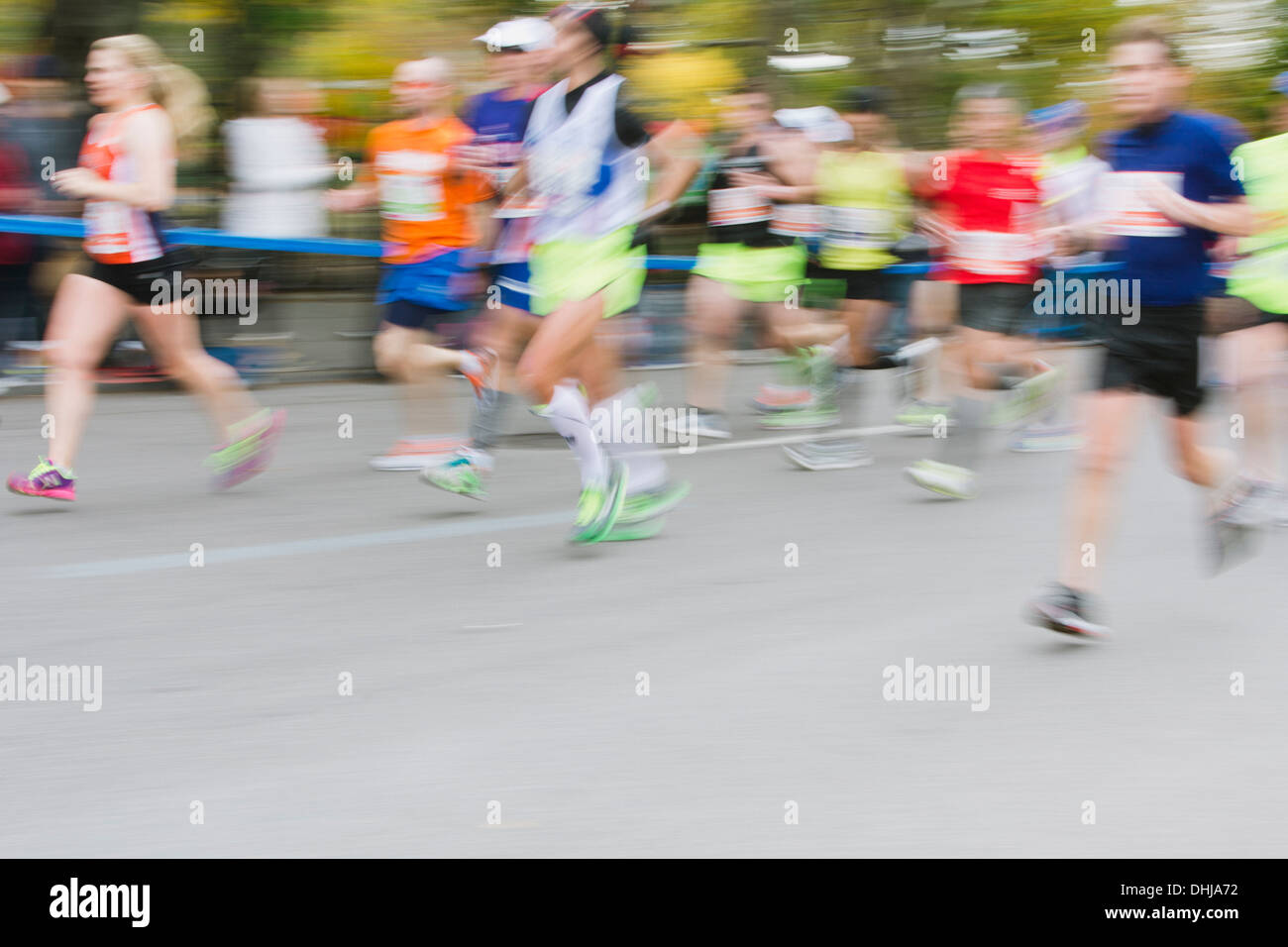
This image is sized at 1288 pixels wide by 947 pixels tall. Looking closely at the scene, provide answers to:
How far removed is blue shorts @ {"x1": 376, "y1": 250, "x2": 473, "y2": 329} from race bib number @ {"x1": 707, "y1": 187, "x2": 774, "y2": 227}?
1.83 meters

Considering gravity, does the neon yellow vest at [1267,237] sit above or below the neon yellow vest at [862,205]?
below

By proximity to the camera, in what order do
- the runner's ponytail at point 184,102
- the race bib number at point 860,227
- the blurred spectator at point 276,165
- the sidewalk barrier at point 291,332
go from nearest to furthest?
the race bib number at point 860,227
the runner's ponytail at point 184,102
the blurred spectator at point 276,165
the sidewalk barrier at point 291,332

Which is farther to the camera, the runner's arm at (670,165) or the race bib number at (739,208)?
the race bib number at (739,208)

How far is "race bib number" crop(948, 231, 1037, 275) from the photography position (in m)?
8.16

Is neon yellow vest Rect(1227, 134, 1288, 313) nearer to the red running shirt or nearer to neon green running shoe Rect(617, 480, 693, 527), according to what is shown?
the red running shirt

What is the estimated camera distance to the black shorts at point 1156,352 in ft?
16.5

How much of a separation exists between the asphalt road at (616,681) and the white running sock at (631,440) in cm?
28

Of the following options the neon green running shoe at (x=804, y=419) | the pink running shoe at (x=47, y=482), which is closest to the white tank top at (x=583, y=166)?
the pink running shoe at (x=47, y=482)

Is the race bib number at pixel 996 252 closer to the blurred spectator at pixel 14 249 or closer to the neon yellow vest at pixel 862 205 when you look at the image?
the neon yellow vest at pixel 862 205

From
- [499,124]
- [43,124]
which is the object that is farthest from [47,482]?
[43,124]

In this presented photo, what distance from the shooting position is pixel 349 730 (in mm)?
4215

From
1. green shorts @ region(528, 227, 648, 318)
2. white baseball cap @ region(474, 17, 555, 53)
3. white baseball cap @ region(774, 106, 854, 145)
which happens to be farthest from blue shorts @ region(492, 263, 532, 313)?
white baseball cap @ region(774, 106, 854, 145)

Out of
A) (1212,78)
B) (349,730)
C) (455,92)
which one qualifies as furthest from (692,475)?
(1212,78)

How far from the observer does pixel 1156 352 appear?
5055mm
